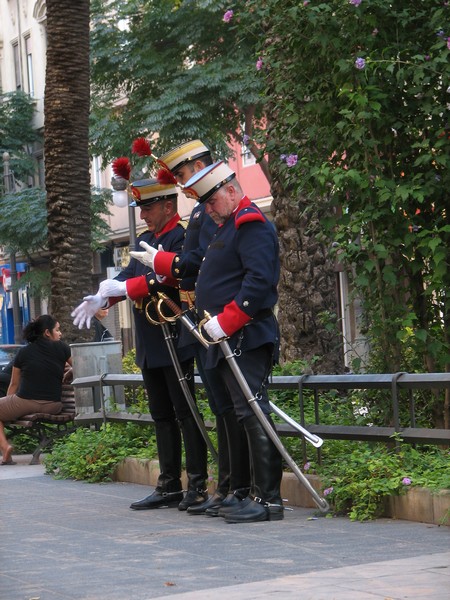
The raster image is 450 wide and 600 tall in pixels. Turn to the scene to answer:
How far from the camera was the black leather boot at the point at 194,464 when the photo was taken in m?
9.08

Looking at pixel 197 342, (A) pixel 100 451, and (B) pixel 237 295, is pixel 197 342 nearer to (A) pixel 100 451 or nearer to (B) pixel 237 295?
(B) pixel 237 295

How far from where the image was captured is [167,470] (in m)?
9.41

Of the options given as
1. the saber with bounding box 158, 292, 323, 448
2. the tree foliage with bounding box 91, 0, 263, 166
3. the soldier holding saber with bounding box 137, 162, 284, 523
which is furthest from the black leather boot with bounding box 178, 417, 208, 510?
the tree foliage with bounding box 91, 0, 263, 166

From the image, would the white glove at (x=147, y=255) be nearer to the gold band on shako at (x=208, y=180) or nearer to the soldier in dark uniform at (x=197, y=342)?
the soldier in dark uniform at (x=197, y=342)

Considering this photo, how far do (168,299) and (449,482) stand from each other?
2.24 metres

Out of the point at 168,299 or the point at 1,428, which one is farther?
the point at 1,428

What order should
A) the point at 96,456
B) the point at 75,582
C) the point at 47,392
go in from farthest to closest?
the point at 47,392
the point at 96,456
the point at 75,582

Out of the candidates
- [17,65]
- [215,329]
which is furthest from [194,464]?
[17,65]

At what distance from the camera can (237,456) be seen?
28.1ft

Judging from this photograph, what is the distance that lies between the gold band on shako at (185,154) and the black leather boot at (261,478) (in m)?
1.67

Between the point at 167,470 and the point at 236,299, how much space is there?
1.81 metres

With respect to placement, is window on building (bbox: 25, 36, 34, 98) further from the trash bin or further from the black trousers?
the black trousers

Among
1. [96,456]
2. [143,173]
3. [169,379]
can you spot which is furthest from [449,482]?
[143,173]

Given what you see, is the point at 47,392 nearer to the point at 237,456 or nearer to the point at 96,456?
the point at 96,456
